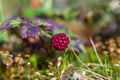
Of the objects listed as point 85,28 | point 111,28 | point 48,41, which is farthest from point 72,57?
point 85,28

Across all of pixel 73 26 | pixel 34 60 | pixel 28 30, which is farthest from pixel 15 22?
pixel 73 26

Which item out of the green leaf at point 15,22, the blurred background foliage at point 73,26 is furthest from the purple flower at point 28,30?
the blurred background foliage at point 73,26

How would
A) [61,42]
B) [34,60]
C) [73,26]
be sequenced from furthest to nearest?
[73,26] → [34,60] → [61,42]

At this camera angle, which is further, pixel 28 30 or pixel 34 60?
pixel 34 60

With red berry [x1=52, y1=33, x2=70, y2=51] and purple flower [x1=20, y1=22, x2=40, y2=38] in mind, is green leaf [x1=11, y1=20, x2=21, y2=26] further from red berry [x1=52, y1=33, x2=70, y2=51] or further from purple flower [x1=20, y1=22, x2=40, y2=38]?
red berry [x1=52, y1=33, x2=70, y2=51]

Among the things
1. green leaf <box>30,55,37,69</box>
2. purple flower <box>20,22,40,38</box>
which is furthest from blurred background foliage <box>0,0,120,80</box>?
purple flower <box>20,22,40,38</box>

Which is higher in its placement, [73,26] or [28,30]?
[73,26]

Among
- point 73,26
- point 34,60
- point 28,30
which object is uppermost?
point 73,26

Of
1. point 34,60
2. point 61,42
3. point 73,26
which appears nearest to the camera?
point 61,42

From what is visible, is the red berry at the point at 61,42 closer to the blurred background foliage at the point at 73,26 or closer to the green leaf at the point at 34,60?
the blurred background foliage at the point at 73,26

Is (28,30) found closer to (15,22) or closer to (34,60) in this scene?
(15,22)
